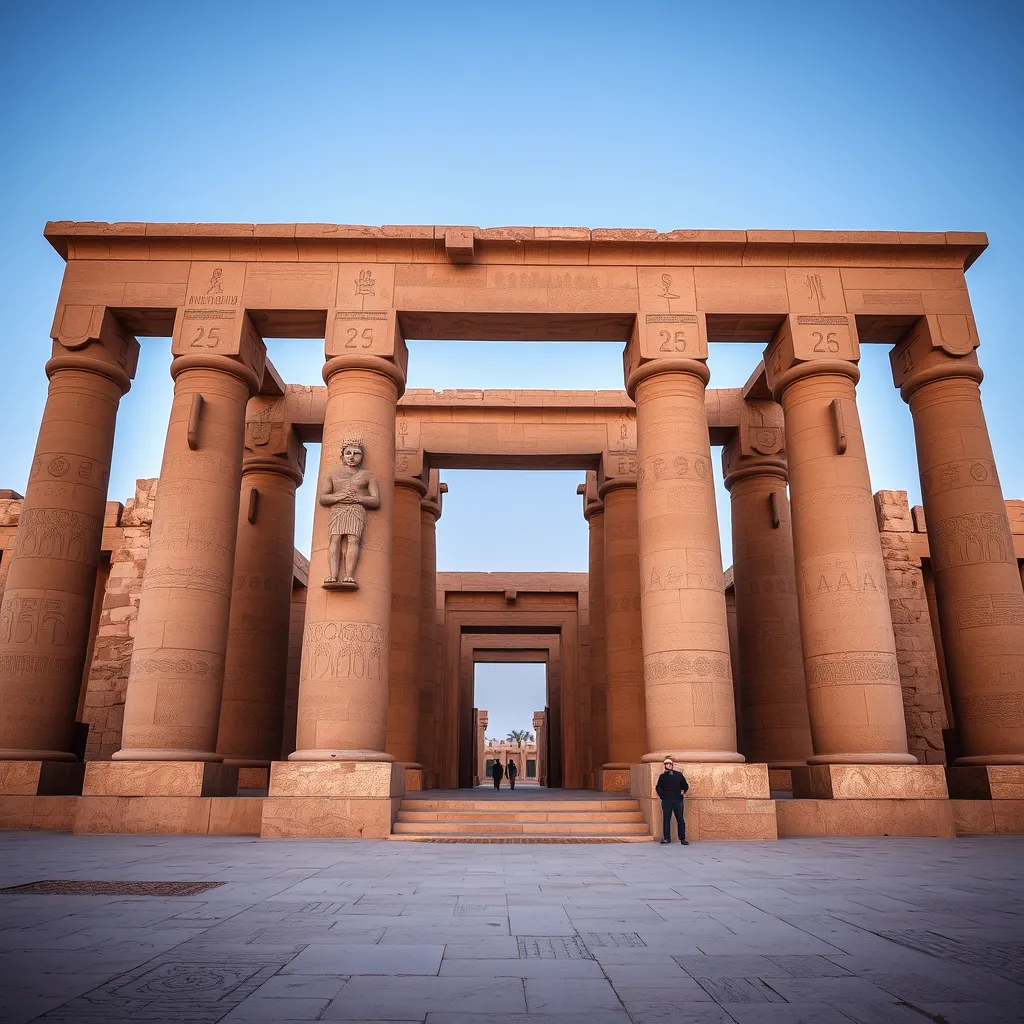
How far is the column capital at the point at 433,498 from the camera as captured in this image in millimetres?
29428

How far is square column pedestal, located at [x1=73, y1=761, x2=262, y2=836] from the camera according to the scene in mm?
16172

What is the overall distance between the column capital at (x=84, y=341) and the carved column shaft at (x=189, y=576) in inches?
72.2

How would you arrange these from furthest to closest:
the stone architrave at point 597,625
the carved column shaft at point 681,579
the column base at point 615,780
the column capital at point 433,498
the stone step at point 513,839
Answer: the column capital at point 433,498, the stone architrave at point 597,625, the column base at point 615,780, the carved column shaft at point 681,579, the stone step at point 513,839

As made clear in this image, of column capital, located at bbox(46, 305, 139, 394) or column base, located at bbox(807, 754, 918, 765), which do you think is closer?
column base, located at bbox(807, 754, 918, 765)

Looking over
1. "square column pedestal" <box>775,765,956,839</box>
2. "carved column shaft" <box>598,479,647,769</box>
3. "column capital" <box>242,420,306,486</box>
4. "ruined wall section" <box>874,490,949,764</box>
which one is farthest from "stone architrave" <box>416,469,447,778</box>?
"ruined wall section" <box>874,490,949,764</box>

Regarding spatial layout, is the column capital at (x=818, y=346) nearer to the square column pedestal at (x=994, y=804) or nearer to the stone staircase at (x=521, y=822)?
the square column pedestal at (x=994, y=804)

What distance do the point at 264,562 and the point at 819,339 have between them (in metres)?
16.2

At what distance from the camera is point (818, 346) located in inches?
770

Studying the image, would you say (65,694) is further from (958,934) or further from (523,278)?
(958,934)

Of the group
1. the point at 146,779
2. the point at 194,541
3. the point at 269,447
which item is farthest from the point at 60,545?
the point at 269,447

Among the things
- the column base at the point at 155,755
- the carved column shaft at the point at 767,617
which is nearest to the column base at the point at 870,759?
the carved column shaft at the point at 767,617

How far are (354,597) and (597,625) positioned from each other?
43.8 ft

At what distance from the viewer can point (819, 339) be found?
19.6m

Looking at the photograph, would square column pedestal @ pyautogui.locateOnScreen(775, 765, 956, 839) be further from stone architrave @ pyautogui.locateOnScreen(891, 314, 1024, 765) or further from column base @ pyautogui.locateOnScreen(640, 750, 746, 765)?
stone architrave @ pyautogui.locateOnScreen(891, 314, 1024, 765)
